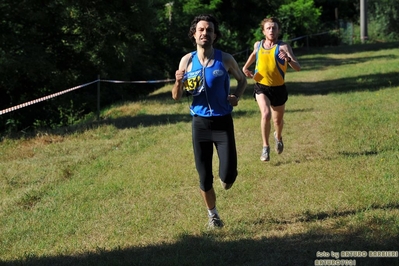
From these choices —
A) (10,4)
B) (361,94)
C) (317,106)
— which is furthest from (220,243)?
(10,4)

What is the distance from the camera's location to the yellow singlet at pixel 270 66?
10086mm

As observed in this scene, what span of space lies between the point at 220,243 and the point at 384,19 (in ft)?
168

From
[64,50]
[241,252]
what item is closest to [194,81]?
[241,252]

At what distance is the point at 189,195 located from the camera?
8680mm

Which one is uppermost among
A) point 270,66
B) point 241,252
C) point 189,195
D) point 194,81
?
point 194,81

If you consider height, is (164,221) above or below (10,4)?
→ below

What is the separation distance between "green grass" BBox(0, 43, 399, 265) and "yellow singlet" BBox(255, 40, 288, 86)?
4.03 ft

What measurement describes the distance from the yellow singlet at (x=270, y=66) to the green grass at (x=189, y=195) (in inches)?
48.3

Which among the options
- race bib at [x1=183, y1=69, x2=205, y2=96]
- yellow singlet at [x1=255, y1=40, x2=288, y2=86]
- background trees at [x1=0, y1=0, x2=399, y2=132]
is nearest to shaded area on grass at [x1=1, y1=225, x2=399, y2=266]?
race bib at [x1=183, y1=69, x2=205, y2=96]

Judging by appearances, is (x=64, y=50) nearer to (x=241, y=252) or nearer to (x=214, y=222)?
(x=214, y=222)

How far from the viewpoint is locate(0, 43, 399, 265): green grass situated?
6285mm

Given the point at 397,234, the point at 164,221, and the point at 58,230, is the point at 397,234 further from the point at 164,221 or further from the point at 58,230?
the point at 58,230

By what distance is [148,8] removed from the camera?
22375 millimetres

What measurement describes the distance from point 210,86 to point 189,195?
239 centimetres
